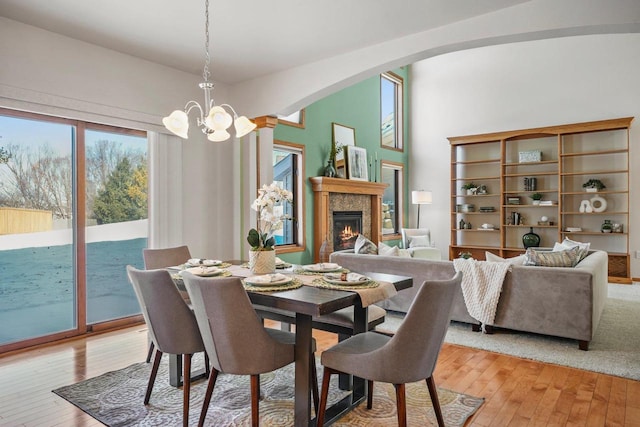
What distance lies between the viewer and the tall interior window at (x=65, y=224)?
370cm

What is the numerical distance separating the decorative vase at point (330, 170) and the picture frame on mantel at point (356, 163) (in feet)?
1.62

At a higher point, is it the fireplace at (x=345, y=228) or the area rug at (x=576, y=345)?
the fireplace at (x=345, y=228)

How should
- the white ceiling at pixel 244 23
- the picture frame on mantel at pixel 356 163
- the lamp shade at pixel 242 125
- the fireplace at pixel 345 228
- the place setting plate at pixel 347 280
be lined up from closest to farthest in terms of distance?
the place setting plate at pixel 347 280, the lamp shade at pixel 242 125, the white ceiling at pixel 244 23, the fireplace at pixel 345 228, the picture frame on mantel at pixel 356 163

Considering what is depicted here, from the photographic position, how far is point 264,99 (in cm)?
495

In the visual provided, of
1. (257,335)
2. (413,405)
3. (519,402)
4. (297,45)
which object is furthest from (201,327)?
(297,45)

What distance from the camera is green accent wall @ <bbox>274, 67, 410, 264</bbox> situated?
6766mm

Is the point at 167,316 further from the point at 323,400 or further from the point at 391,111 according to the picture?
the point at 391,111

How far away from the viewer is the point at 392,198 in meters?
9.34

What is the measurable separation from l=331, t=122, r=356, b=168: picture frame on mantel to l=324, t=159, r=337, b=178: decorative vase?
32cm

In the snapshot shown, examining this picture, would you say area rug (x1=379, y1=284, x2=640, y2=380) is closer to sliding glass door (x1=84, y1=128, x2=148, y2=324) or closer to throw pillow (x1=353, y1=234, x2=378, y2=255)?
throw pillow (x1=353, y1=234, x2=378, y2=255)

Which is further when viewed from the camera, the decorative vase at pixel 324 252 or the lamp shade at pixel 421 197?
the lamp shade at pixel 421 197

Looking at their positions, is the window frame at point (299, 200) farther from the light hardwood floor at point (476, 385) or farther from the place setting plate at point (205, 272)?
the place setting plate at point (205, 272)

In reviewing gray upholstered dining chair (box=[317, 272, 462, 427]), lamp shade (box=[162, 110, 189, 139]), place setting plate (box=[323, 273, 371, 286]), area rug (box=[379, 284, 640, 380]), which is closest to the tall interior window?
lamp shade (box=[162, 110, 189, 139])

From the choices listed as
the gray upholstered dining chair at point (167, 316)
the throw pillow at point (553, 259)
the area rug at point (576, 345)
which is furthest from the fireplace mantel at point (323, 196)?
the gray upholstered dining chair at point (167, 316)
